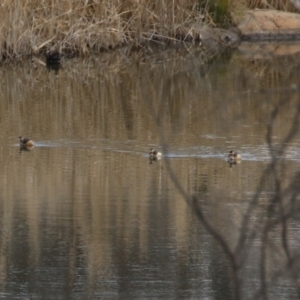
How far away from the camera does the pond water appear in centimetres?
516

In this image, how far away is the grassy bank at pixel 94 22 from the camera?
48.1 ft

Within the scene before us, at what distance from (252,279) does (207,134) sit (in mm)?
3950

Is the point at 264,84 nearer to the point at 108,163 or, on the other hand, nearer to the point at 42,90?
the point at 42,90

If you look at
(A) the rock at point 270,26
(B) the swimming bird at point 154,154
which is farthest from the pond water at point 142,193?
(A) the rock at point 270,26

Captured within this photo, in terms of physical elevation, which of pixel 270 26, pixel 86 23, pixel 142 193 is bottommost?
pixel 142 193

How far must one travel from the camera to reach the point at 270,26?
19312 mm

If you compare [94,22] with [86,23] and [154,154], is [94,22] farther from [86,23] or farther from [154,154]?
[154,154]

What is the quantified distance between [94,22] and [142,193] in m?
9.49

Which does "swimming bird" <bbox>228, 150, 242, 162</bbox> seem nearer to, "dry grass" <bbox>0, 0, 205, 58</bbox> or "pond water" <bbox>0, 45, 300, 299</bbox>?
"pond water" <bbox>0, 45, 300, 299</bbox>

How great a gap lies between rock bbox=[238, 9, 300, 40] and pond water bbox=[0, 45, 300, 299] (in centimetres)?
684

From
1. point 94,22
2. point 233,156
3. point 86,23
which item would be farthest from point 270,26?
point 233,156

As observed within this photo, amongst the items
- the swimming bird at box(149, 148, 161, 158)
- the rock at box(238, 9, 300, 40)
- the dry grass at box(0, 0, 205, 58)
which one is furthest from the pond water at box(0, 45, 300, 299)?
the rock at box(238, 9, 300, 40)

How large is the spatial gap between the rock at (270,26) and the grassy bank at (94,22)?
0.50 meters

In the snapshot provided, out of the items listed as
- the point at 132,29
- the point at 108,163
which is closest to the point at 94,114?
the point at 108,163
